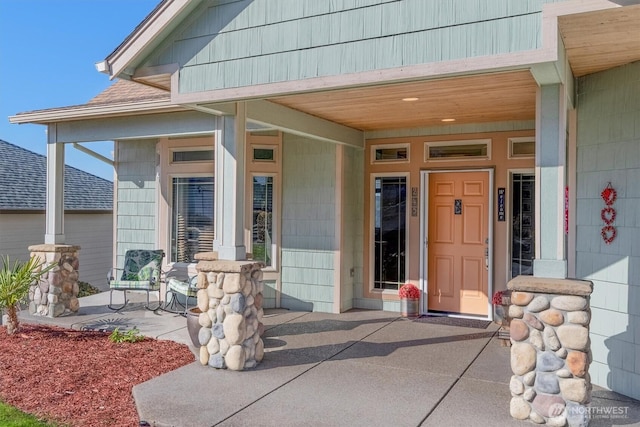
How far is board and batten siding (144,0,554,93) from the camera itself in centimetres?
348

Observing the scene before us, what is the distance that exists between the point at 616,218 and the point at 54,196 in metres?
6.96

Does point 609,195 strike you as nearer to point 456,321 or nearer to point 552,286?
point 552,286

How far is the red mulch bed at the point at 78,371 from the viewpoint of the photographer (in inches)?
151

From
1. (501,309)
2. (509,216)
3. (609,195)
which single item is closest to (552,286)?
(609,195)

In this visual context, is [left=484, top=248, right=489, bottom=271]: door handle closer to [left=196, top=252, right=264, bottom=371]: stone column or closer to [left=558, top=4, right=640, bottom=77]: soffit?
[left=558, top=4, right=640, bottom=77]: soffit

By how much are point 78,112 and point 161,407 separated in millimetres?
4908

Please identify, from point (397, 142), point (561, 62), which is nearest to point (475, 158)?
point (397, 142)

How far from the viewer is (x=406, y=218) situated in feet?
23.2

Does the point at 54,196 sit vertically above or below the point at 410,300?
above

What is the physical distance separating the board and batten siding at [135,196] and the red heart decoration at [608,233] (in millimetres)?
6528

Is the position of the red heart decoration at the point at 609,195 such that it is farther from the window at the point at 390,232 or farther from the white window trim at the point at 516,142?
the window at the point at 390,232

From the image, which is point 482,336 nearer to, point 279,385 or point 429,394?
point 429,394

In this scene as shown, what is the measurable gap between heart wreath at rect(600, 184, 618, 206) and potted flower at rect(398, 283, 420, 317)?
309cm

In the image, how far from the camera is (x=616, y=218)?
13.7 ft
